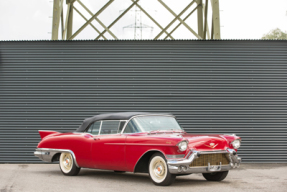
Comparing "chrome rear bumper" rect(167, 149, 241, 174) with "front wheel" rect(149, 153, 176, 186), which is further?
"front wheel" rect(149, 153, 176, 186)

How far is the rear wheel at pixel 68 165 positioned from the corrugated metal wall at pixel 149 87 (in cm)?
289

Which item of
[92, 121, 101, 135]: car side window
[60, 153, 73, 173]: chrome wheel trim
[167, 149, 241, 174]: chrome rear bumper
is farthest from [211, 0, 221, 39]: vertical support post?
[167, 149, 241, 174]: chrome rear bumper

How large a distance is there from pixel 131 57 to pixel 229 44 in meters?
2.82

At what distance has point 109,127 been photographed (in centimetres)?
798

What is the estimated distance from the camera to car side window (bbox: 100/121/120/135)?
7.82 metres

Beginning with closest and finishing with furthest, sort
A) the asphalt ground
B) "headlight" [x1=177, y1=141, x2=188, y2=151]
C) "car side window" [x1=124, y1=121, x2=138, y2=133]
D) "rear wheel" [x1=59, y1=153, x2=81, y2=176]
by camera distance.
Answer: the asphalt ground → "headlight" [x1=177, y1=141, x2=188, y2=151] → "car side window" [x1=124, y1=121, x2=138, y2=133] → "rear wheel" [x1=59, y1=153, x2=81, y2=176]

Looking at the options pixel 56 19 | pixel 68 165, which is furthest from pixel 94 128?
pixel 56 19

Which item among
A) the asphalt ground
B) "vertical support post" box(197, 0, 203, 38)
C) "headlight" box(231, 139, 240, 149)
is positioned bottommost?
the asphalt ground

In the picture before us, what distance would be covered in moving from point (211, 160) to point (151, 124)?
1.39 metres

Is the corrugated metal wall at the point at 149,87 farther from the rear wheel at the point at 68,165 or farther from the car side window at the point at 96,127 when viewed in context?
the car side window at the point at 96,127

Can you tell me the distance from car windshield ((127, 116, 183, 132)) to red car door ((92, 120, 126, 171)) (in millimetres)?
254

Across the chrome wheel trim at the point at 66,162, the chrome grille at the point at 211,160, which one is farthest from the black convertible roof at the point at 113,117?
the chrome grille at the point at 211,160

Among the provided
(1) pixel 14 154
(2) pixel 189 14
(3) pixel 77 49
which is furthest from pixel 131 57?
(2) pixel 189 14

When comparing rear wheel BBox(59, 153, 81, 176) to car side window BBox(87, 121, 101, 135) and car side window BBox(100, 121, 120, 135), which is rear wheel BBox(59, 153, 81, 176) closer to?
car side window BBox(87, 121, 101, 135)
